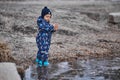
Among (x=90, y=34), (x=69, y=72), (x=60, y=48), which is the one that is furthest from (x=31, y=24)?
(x=69, y=72)

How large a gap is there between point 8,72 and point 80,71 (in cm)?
215

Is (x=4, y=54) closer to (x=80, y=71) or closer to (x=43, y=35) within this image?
(x=43, y=35)

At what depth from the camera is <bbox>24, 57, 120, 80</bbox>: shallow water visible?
7095 millimetres

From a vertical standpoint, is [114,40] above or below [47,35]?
below

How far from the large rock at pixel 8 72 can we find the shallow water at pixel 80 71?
0.79m

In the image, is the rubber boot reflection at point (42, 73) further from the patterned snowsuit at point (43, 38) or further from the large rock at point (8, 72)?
the large rock at point (8, 72)

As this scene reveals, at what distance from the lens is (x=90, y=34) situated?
11.5 metres

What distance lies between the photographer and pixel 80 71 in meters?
7.61

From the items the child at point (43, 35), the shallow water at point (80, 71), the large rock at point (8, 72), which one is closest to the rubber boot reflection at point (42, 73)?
the shallow water at point (80, 71)

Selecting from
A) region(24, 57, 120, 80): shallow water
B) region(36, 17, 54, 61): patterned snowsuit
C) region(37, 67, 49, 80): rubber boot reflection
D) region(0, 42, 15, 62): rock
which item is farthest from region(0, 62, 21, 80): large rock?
region(36, 17, 54, 61): patterned snowsuit

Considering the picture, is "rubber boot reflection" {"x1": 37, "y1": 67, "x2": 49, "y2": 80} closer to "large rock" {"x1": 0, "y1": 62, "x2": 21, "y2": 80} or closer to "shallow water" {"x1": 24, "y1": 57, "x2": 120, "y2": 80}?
"shallow water" {"x1": 24, "y1": 57, "x2": 120, "y2": 80}

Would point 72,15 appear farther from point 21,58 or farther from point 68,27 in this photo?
point 21,58

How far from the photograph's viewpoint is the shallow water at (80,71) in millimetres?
7095

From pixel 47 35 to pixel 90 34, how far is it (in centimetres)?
401
